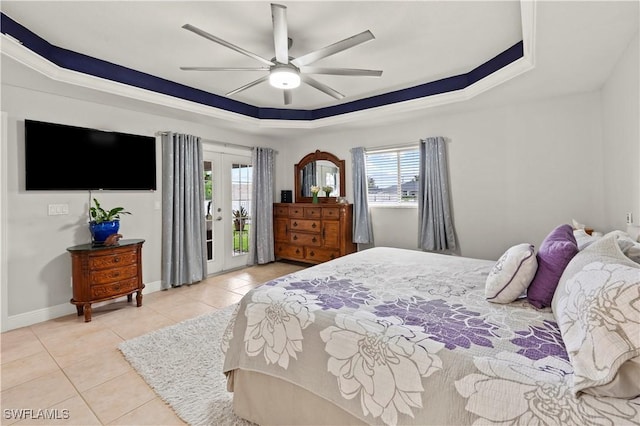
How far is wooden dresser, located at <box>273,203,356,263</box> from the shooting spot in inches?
200

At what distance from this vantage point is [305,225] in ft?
17.8

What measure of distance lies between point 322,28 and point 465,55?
1.56 m

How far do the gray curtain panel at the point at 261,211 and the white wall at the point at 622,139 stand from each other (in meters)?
4.74

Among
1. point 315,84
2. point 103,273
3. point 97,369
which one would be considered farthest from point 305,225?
point 97,369

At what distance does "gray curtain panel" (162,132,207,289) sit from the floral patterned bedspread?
290 cm

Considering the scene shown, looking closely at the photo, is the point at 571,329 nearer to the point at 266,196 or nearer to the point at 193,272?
the point at 193,272

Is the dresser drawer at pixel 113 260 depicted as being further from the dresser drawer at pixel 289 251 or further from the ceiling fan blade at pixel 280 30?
the ceiling fan blade at pixel 280 30

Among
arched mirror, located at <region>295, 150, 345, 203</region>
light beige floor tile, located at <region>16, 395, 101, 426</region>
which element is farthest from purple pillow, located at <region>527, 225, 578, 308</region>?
arched mirror, located at <region>295, 150, 345, 203</region>

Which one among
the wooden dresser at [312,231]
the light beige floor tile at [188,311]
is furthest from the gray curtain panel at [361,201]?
the light beige floor tile at [188,311]

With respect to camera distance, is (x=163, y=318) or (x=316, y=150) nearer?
(x=163, y=318)

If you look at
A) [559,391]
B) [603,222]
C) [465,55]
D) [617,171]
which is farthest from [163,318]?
[603,222]

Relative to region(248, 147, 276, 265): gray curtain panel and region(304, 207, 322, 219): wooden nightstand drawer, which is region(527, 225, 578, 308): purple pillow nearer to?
region(304, 207, 322, 219): wooden nightstand drawer

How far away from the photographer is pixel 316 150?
5.70 m

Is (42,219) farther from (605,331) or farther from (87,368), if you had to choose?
(605,331)
